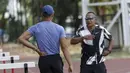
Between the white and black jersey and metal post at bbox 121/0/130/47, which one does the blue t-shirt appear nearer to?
the white and black jersey

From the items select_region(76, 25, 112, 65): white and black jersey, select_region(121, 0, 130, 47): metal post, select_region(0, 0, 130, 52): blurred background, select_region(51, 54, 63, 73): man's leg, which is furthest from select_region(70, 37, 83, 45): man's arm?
select_region(0, 0, 130, 52): blurred background

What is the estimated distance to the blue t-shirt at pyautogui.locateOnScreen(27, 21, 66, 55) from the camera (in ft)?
22.2

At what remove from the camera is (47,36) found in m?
6.75

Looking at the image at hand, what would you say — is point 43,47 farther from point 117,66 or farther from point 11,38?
point 11,38

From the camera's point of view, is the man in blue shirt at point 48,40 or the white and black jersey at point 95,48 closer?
the man in blue shirt at point 48,40

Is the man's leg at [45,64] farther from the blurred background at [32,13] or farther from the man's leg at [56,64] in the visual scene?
the blurred background at [32,13]

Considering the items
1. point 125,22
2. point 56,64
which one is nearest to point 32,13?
point 125,22

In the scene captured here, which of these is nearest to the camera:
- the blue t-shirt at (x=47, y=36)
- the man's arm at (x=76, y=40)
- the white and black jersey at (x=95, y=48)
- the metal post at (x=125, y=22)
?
the blue t-shirt at (x=47, y=36)

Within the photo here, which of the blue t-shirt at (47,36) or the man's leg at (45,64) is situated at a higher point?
the blue t-shirt at (47,36)

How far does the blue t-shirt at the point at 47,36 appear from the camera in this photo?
22.2ft

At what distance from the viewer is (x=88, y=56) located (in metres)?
7.26

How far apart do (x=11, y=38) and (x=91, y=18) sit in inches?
1805

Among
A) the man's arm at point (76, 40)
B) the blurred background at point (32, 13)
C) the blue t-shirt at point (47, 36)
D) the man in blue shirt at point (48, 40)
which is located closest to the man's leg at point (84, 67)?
the man's arm at point (76, 40)

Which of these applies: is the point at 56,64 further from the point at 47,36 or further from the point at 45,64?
the point at 47,36
